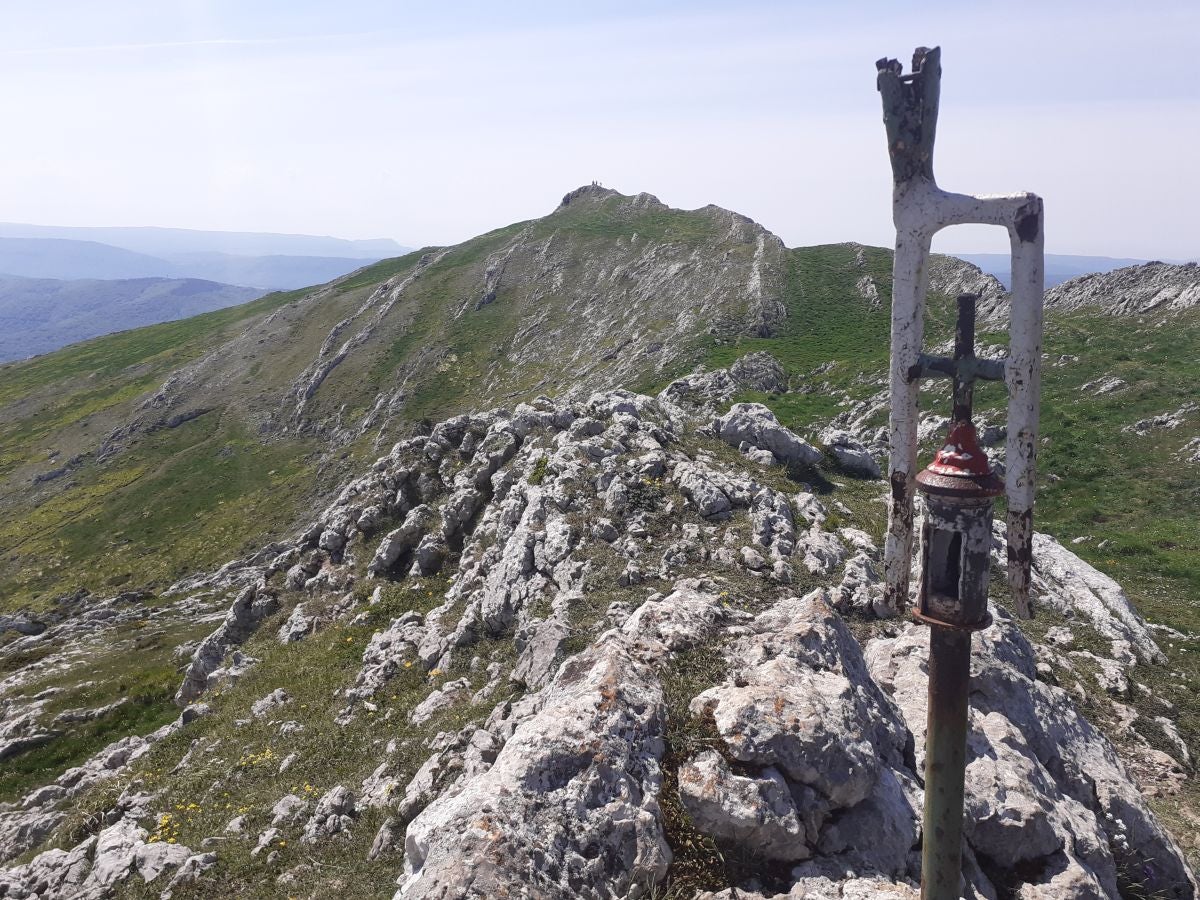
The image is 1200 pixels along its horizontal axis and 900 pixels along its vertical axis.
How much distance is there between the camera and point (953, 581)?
654cm

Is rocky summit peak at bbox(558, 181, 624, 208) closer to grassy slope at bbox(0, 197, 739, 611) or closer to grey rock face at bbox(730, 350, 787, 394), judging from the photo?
grassy slope at bbox(0, 197, 739, 611)

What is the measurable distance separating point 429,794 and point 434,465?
21.2 m

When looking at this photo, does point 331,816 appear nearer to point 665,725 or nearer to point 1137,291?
point 665,725

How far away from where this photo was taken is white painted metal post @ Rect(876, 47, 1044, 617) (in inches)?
255

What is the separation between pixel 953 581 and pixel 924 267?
10.9ft

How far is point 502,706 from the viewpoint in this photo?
45.3 feet

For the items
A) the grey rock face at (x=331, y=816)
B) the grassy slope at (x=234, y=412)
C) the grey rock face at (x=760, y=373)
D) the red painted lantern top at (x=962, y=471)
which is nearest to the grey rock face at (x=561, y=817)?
the grey rock face at (x=331, y=816)

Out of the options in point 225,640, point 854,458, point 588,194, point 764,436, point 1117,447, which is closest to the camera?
point 764,436

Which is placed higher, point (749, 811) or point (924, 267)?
point (924, 267)

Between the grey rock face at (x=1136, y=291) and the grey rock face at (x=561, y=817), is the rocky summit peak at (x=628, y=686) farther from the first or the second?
the grey rock face at (x=1136, y=291)

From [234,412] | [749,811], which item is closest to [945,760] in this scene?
[749,811]

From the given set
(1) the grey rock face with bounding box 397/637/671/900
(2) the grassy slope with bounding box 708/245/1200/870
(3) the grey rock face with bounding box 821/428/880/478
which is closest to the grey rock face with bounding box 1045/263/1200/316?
(2) the grassy slope with bounding box 708/245/1200/870

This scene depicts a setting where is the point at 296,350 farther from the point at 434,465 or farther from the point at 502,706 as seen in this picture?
the point at 502,706

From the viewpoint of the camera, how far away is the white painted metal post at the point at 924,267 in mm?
6480
